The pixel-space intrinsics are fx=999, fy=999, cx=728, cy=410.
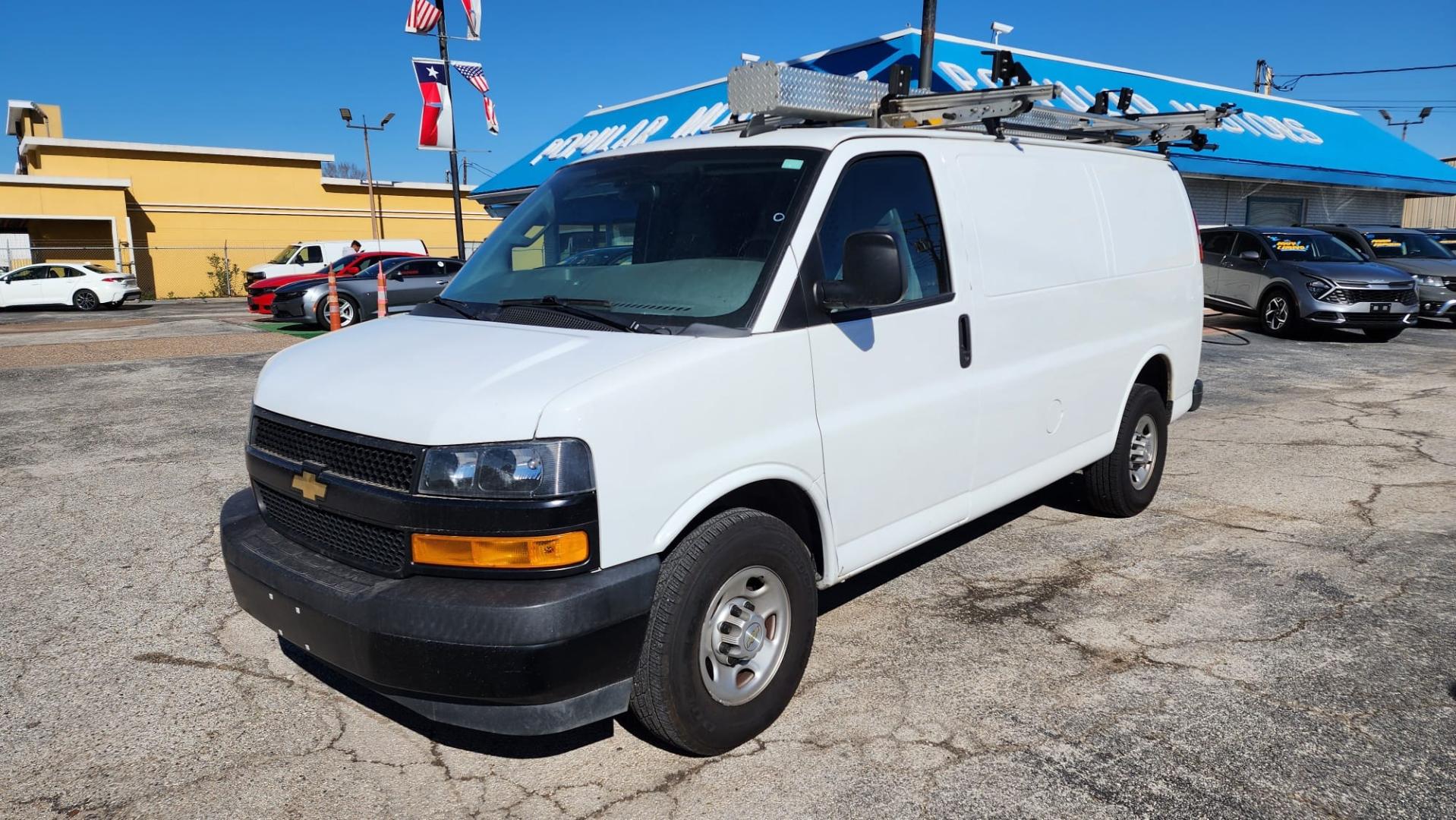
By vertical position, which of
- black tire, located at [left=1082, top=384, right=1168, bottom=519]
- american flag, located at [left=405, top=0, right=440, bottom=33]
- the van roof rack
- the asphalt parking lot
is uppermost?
american flag, located at [left=405, top=0, right=440, bottom=33]

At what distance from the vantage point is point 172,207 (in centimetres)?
3766

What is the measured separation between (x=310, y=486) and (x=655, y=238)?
1502 millimetres

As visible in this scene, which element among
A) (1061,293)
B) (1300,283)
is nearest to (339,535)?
(1061,293)

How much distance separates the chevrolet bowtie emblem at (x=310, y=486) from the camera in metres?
3.11

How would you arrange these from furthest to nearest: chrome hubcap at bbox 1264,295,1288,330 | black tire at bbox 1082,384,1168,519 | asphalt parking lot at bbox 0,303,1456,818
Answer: chrome hubcap at bbox 1264,295,1288,330, black tire at bbox 1082,384,1168,519, asphalt parking lot at bbox 0,303,1456,818

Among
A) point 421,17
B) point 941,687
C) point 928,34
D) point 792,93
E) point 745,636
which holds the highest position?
point 421,17

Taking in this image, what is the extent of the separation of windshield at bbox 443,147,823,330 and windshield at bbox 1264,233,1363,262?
15.3 meters

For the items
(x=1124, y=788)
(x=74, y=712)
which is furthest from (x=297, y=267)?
(x=1124, y=788)

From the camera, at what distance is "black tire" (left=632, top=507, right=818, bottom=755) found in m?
2.96

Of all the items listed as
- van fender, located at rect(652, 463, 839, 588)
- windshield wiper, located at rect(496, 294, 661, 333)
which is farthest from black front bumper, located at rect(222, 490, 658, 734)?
windshield wiper, located at rect(496, 294, 661, 333)

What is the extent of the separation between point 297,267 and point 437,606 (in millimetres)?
32129

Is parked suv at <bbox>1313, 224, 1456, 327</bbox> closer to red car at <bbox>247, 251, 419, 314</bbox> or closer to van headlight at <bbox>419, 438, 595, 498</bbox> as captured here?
van headlight at <bbox>419, 438, 595, 498</bbox>

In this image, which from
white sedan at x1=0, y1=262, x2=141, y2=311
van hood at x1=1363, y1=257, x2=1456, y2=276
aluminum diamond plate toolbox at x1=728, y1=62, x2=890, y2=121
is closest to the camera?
aluminum diamond plate toolbox at x1=728, y1=62, x2=890, y2=121

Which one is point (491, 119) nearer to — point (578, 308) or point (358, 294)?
point (358, 294)
